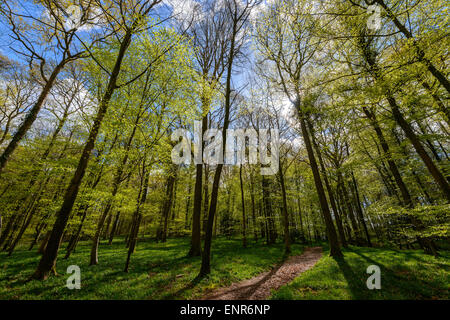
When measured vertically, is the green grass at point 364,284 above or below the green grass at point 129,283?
above

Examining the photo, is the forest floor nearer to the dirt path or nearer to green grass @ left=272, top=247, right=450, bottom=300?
green grass @ left=272, top=247, right=450, bottom=300

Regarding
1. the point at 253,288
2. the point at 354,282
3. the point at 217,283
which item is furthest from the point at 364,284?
the point at 217,283

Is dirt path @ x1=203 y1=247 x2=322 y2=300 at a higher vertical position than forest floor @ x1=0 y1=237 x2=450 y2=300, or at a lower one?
lower

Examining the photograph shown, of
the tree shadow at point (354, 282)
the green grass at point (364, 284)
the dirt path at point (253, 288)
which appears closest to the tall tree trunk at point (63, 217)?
the dirt path at point (253, 288)

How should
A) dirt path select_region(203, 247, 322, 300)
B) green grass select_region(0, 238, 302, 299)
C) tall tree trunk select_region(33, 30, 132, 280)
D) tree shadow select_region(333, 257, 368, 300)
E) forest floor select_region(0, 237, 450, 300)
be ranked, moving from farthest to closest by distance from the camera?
tall tree trunk select_region(33, 30, 132, 280) < dirt path select_region(203, 247, 322, 300) < green grass select_region(0, 238, 302, 299) < forest floor select_region(0, 237, 450, 300) < tree shadow select_region(333, 257, 368, 300)

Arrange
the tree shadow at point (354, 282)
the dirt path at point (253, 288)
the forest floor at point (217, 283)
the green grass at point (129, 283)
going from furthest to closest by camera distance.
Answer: the dirt path at point (253, 288), the green grass at point (129, 283), the forest floor at point (217, 283), the tree shadow at point (354, 282)

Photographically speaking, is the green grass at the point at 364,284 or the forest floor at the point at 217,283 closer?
the green grass at the point at 364,284

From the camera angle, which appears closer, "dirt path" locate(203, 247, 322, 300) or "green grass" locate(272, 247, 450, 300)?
"green grass" locate(272, 247, 450, 300)

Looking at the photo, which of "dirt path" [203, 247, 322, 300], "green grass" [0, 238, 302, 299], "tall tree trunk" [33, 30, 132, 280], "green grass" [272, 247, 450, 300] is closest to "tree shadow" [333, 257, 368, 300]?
"green grass" [272, 247, 450, 300]

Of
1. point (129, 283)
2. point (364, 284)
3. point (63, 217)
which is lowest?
point (129, 283)

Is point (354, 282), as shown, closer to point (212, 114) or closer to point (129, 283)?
point (129, 283)

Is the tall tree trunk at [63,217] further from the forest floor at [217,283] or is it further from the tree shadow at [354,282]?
the tree shadow at [354,282]

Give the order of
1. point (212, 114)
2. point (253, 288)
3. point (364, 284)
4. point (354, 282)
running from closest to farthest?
1. point (364, 284)
2. point (354, 282)
3. point (253, 288)
4. point (212, 114)

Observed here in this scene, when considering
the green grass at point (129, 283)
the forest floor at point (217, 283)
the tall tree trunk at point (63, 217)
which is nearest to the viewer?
the forest floor at point (217, 283)
